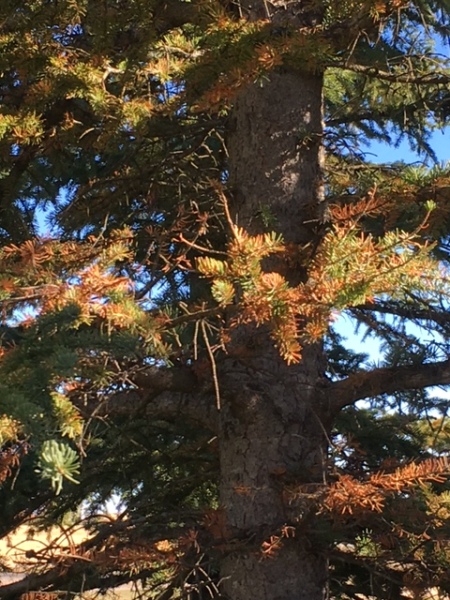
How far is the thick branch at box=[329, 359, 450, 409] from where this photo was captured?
13.2ft

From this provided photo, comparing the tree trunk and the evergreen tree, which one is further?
the tree trunk

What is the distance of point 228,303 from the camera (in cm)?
282

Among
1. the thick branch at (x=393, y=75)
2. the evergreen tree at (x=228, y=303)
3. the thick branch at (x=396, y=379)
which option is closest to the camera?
the evergreen tree at (x=228, y=303)

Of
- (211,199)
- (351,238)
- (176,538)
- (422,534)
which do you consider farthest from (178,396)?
(351,238)

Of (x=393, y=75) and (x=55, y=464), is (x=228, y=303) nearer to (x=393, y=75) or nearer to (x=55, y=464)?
(x=55, y=464)

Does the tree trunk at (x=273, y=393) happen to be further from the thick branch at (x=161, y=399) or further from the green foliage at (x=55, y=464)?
the green foliage at (x=55, y=464)

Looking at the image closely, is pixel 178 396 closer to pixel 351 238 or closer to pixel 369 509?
pixel 369 509

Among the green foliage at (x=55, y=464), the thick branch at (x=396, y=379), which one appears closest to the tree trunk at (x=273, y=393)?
the thick branch at (x=396, y=379)

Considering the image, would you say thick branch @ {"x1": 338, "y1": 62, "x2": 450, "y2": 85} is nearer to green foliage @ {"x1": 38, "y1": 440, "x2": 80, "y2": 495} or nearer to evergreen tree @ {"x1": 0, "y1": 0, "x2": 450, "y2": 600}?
evergreen tree @ {"x1": 0, "y1": 0, "x2": 450, "y2": 600}

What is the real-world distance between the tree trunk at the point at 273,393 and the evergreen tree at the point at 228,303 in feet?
0.04

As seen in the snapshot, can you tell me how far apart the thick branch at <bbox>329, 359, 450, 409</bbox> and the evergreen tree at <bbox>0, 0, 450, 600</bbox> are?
1 cm

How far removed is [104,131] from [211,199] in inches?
30.0

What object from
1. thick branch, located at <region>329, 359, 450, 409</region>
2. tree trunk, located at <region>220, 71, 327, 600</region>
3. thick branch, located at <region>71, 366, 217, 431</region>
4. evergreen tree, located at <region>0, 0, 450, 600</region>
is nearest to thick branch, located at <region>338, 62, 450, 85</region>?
evergreen tree, located at <region>0, 0, 450, 600</region>

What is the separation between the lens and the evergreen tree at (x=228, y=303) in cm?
290
